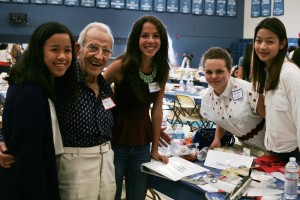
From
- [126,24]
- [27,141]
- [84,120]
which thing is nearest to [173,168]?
[84,120]

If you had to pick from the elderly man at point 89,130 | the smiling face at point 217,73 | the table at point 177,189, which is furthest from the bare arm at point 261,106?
the elderly man at point 89,130

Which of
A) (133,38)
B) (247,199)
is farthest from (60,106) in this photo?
(247,199)

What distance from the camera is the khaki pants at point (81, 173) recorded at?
1.84m

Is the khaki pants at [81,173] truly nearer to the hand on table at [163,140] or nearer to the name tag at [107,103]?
the name tag at [107,103]

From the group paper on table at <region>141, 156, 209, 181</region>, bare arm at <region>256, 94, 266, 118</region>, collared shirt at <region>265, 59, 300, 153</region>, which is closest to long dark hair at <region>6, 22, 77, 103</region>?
paper on table at <region>141, 156, 209, 181</region>

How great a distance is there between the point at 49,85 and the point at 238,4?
1377 cm

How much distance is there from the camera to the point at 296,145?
2.20m

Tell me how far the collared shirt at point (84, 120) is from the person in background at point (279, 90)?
1.00 meters

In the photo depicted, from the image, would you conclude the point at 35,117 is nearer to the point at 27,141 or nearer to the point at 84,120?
the point at 27,141

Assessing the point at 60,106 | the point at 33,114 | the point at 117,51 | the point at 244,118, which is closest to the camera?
the point at 33,114

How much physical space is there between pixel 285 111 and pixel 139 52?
3.19 ft

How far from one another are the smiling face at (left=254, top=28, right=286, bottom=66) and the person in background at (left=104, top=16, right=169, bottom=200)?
599 mm

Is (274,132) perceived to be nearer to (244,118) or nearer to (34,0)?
(244,118)

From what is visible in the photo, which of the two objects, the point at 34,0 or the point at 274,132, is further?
the point at 34,0
